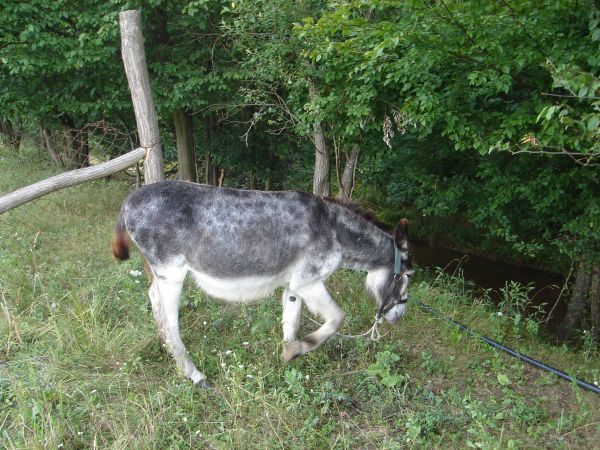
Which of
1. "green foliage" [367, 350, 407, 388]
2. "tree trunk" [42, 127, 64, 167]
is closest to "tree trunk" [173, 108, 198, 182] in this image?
"tree trunk" [42, 127, 64, 167]

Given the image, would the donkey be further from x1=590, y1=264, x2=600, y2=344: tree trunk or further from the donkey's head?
x1=590, y1=264, x2=600, y2=344: tree trunk

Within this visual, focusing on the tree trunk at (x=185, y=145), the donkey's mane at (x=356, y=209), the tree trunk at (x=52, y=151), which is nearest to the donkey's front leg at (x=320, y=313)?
the donkey's mane at (x=356, y=209)

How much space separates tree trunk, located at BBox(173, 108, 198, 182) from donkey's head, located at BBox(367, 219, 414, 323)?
734 centimetres

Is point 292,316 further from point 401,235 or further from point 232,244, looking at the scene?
point 401,235

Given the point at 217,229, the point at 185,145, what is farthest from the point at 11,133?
the point at 217,229

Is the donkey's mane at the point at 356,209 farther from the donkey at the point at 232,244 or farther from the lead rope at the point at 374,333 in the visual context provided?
the lead rope at the point at 374,333

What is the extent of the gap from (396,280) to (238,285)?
1.54 meters

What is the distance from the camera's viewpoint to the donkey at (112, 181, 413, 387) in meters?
3.93

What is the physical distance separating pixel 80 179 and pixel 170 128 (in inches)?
373

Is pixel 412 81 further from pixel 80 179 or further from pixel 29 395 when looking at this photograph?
pixel 29 395

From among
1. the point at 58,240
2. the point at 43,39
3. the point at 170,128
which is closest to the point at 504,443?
the point at 58,240

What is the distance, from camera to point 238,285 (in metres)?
4.04

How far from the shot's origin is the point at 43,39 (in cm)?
796

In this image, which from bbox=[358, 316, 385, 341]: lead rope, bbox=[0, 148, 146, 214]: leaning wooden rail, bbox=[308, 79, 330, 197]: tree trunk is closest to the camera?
bbox=[0, 148, 146, 214]: leaning wooden rail
